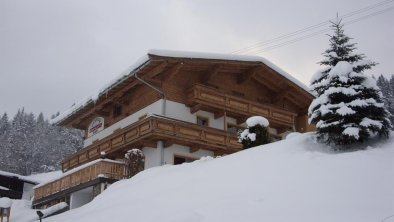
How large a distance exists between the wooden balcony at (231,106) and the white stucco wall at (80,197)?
23.7 ft

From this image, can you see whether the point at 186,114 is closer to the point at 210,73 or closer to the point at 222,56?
the point at 210,73

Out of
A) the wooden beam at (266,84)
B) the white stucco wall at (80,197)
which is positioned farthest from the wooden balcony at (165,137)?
the wooden beam at (266,84)

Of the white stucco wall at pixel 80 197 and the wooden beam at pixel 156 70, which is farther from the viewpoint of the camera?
the white stucco wall at pixel 80 197

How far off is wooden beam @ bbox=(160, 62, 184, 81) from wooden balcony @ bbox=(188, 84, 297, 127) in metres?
1.32

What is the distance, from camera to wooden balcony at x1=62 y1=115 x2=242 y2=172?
2031cm

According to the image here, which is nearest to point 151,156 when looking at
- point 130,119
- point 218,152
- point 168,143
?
point 168,143

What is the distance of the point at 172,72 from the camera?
73.9ft

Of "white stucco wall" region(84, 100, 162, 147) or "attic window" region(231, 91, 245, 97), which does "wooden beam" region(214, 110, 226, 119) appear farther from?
"white stucco wall" region(84, 100, 162, 147)

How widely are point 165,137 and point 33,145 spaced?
7015 cm

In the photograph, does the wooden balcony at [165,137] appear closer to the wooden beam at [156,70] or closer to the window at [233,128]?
the window at [233,128]

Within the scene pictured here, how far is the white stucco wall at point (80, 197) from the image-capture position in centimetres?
2170

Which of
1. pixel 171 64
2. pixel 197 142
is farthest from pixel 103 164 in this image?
pixel 171 64

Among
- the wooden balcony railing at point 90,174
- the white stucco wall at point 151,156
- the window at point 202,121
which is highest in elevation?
the window at point 202,121

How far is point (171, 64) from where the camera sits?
22.2m
